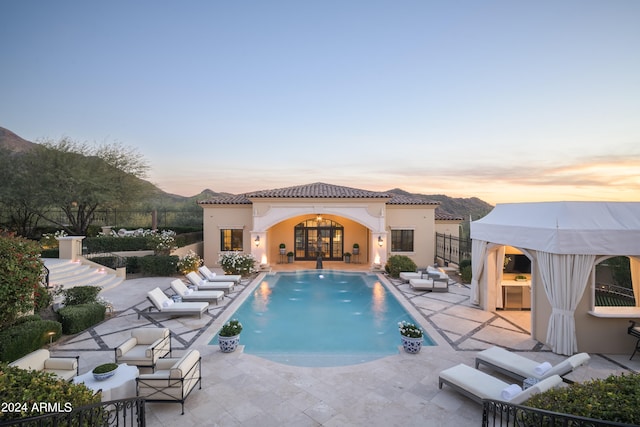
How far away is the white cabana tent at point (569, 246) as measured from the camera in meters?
7.49

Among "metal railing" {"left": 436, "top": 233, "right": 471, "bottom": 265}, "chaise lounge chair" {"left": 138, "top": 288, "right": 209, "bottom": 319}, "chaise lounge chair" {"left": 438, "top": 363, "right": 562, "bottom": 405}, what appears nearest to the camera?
"chaise lounge chair" {"left": 438, "top": 363, "right": 562, "bottom": 405}

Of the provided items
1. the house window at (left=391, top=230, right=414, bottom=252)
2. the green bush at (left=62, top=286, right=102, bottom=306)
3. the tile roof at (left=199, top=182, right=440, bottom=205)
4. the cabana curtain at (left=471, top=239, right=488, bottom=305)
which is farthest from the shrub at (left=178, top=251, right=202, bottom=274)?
the cabana curtain at (left=471, top=239, right=488, bottom=305)

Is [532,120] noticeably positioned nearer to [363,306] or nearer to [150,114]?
[363,306]

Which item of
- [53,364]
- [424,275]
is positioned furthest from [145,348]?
[424,275]

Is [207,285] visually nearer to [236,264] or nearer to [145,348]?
[236,264]

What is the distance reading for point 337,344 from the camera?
873cm

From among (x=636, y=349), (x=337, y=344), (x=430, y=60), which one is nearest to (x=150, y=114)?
(x=430, y=60)

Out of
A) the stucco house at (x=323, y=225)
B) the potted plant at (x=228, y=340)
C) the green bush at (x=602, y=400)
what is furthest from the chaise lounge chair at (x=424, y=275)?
the green bush at (x=602, y=400)

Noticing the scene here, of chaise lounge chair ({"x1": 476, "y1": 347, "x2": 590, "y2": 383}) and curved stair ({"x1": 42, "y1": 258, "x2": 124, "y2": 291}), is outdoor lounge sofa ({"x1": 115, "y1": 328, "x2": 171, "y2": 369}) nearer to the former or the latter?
chaise lounge chair ({"x1": 476, "y1": 347, "x2": 590, "y2": 383})

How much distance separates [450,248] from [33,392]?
21.0 m

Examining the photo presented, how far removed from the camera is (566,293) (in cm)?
765

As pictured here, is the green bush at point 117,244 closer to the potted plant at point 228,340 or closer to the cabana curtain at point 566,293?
the potted plant at point 228,340

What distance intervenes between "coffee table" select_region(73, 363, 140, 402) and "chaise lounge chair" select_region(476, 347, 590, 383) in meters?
6.96

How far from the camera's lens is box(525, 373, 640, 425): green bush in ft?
10.3
